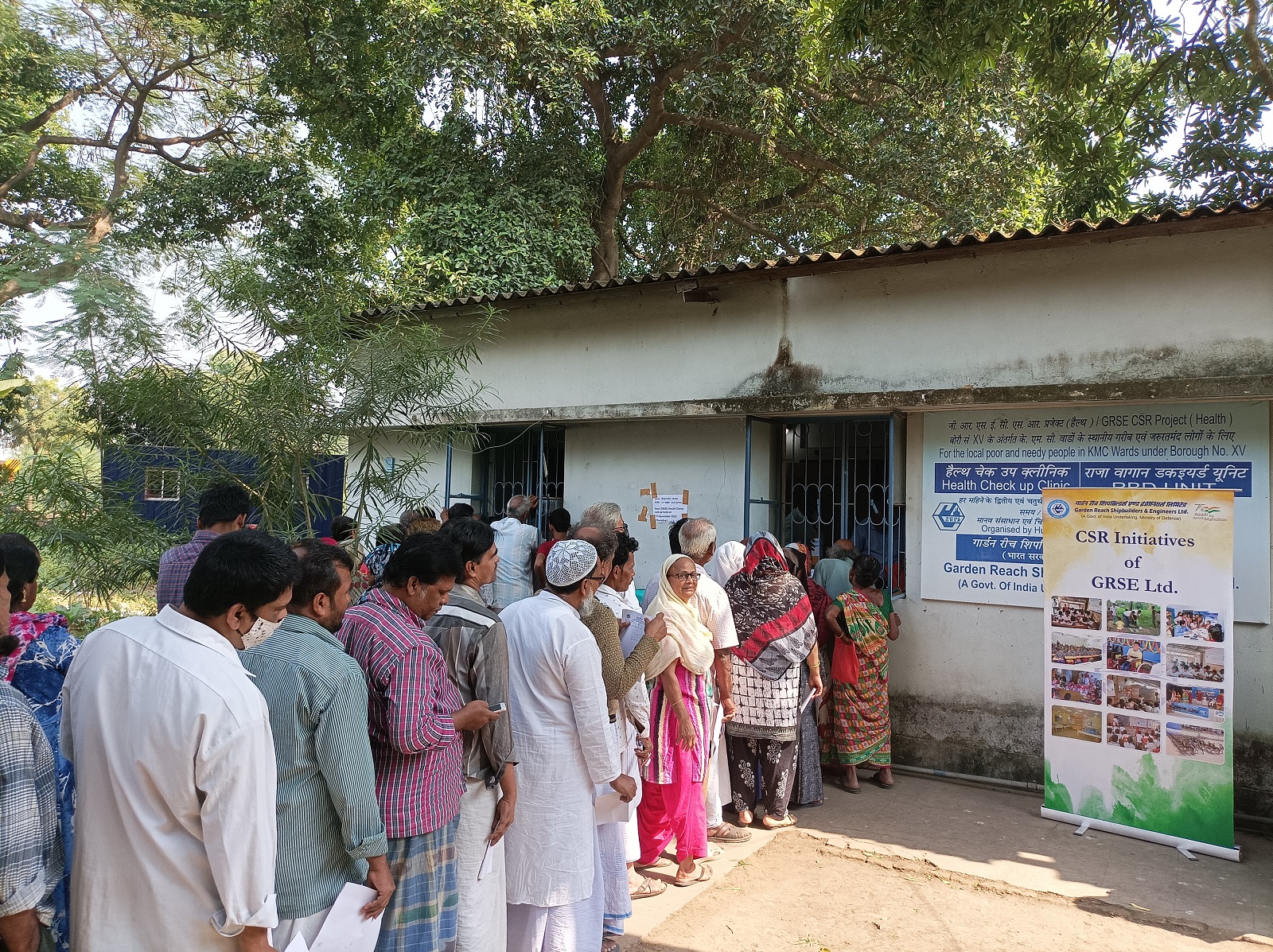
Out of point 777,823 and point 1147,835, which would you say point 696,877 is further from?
point 1147,835

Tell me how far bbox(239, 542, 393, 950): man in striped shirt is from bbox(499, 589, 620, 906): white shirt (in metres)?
0.96

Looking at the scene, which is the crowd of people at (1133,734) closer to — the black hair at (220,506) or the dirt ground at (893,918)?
the dirt ground at (893,918)

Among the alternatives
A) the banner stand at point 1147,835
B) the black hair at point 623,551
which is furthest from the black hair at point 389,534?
the banner stand at point 1147,835

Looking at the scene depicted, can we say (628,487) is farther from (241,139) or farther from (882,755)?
(241,139)

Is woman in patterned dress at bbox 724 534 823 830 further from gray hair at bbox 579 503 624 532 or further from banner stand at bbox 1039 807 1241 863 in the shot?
banner stand at bbox 1039 807 1241 863

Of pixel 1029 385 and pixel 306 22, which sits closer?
pixel 1029 385

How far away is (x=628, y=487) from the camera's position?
25.8 ft

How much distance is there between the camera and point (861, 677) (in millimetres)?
5953

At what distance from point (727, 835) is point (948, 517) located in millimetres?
2772

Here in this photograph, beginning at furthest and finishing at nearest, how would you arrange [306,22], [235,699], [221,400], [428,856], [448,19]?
[306,22]
[448,19]
[221,400]
[428,856]
[235,699]

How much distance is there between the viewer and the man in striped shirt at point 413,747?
8.46 ft

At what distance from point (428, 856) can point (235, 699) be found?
1071 millimetres

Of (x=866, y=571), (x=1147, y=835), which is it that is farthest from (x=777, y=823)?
(x=1147, y=835)

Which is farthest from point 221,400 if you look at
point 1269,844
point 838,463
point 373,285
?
point 373,285
